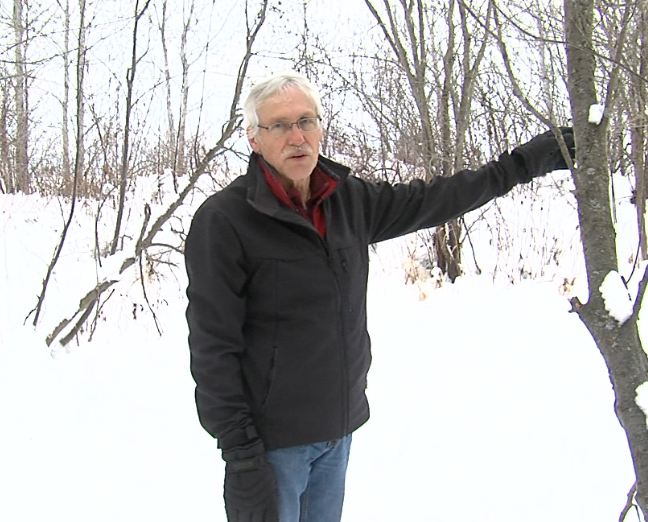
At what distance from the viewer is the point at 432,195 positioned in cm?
170

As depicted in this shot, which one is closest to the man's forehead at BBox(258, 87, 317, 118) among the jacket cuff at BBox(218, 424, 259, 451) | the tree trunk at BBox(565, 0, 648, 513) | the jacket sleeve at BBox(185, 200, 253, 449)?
the jacket sleeve at BBox(185, 200, 253, 449)

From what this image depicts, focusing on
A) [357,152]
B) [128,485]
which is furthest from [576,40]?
[357,152]

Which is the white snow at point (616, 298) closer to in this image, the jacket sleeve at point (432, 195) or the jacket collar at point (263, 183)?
the jacket sleeve at point (432, 195)

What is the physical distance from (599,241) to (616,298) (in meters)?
0.12

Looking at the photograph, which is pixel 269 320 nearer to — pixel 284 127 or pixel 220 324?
pixel 220 324

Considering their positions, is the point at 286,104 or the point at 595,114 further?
the point at 286,104

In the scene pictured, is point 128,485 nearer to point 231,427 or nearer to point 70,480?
point 70,480

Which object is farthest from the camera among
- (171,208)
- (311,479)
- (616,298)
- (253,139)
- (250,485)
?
(171,208)

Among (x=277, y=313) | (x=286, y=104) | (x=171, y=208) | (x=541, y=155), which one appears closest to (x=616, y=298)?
(x=541, y=155)

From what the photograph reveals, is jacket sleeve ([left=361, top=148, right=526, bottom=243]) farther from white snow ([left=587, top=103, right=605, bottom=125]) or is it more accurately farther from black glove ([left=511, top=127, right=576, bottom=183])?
white snow ([left=587, top=103, right=605, bottom=125])

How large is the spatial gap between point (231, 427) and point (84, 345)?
3.16 m

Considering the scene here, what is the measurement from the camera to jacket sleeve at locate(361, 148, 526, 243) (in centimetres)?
169

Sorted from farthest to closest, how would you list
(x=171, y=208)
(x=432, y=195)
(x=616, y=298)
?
(x=171, y=208), (x=432, y=195), (x=616, y=298)

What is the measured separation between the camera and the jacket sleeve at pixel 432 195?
5.55ft
